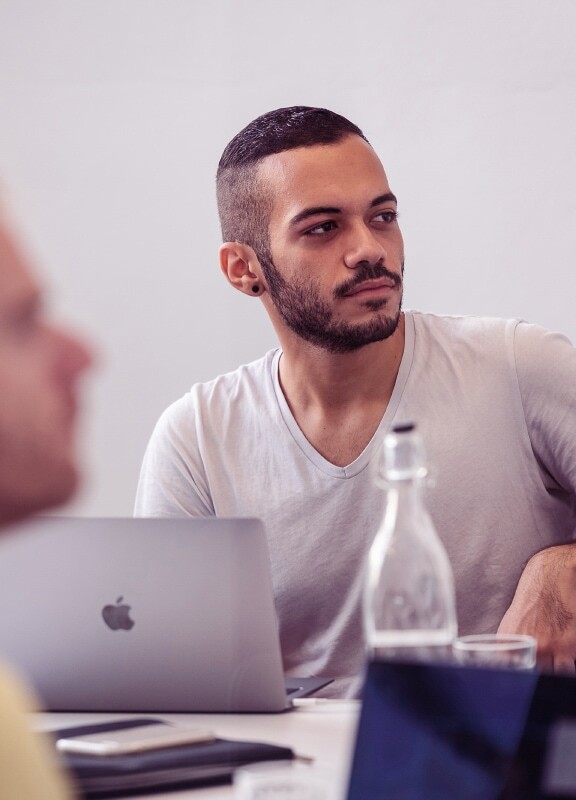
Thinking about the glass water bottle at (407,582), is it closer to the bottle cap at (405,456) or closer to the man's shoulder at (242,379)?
the bottle cap at (405,456)

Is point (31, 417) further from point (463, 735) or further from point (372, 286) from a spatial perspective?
point (372, 286)

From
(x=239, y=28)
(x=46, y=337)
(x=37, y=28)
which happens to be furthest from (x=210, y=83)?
(x=46, y=337)

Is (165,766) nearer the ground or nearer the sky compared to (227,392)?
nearer the ground

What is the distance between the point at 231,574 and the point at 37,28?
199 centimetres

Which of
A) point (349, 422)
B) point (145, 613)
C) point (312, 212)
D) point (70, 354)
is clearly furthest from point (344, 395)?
point (70, 354)

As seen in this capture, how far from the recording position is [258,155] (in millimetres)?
1890

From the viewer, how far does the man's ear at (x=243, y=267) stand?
1.97m

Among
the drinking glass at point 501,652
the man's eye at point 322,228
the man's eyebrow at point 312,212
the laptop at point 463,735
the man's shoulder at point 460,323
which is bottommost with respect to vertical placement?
the drinking glass at point 501,652

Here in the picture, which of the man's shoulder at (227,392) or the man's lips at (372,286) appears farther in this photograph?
the man's shoulder at (227,392)

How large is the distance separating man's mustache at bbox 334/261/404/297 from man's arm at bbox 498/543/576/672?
1.61 ft

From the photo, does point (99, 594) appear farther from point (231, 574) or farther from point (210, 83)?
point (210, 83)

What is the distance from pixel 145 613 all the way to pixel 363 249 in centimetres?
72

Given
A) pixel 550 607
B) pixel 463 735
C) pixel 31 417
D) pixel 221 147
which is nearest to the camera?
pixel 31 417

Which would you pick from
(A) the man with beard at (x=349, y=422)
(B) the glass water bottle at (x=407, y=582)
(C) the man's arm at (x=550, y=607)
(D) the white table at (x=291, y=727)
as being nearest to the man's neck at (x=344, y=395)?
(A) the man with beard at (x=349, y=422)
